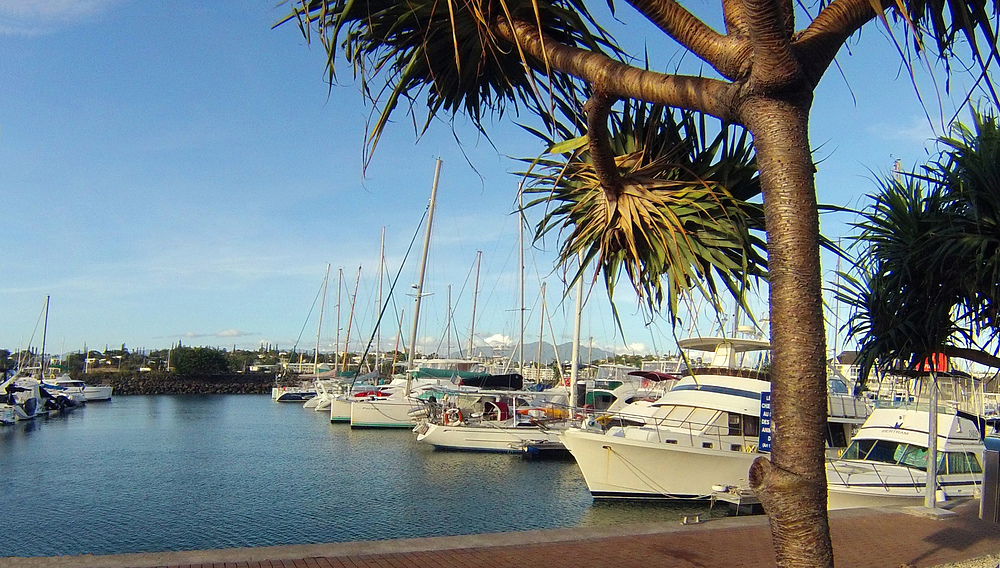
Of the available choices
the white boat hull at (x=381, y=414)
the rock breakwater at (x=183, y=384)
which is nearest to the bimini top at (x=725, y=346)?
the white boat hull at (x=381, y=414)

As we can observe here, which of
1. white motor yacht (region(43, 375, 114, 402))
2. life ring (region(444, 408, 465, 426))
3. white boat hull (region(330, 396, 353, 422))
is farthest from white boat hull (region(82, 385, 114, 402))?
life ring (region(444, 408, 465, 426))

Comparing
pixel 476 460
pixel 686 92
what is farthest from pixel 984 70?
pixel 476 460

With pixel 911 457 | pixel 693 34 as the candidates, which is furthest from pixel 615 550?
pixel 911 457

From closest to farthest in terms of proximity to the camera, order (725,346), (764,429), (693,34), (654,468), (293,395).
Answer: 1. (693,34)
2. (764,429)
3. (654,468)
4. (725,346)
5. (293,395)

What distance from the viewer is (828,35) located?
374cm

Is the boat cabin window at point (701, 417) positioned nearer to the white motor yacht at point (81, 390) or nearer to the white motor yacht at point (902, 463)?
the white motor yacht at point (902, 463)

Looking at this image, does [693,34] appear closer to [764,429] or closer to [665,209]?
[665,209]

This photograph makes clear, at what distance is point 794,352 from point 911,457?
1579 centimetres

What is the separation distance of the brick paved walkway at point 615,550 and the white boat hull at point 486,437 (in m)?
19.9

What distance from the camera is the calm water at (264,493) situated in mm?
16891

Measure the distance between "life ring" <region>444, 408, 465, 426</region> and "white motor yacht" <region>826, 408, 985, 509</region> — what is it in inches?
719

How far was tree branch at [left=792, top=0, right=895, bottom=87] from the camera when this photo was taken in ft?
12.2

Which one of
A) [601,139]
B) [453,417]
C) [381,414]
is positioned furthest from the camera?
[381,414]

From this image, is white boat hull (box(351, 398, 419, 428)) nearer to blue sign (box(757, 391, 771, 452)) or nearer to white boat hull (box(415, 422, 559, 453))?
white boat hull (box(415, 422, 559, 453))
